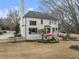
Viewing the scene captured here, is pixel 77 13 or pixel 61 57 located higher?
pixel 77 13

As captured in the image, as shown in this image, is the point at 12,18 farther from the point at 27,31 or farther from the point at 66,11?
the point at 66,11

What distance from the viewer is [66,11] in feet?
35.3

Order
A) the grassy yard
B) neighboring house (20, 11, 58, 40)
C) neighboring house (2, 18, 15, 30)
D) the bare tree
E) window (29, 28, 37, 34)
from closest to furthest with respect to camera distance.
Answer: the bare tree, the grassy yard, neighboring house (20, 11, 58, 40), window (29, 28, 37, 34), neighboring house (2, 18, 15, 30)

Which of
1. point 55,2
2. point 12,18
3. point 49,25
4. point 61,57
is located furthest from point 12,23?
point 55,2

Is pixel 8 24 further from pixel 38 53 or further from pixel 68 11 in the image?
pixel 68 11

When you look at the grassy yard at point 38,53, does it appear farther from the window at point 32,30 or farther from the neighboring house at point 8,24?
the neighboring house at point 8,24

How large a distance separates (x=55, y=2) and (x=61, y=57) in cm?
749

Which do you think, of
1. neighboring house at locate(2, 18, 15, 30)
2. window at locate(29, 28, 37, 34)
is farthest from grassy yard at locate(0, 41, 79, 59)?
neighboring house at locate(2, 18, 15, 30)

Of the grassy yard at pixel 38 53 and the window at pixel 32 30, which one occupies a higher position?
the window at pixel 32 30

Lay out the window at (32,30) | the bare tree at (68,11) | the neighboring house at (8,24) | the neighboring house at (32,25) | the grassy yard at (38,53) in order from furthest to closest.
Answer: the neighboring house at (8,24) < the window at (32,30) < the neighboring house at (32,25) < the grassy yard at (38,53) < the bare tree at (68,11)

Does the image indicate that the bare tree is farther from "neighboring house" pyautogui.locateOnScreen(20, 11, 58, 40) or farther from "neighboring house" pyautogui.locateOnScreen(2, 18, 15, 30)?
"neighboring house" pyautogui.locateOnScreen(2, 18, 15, 30)

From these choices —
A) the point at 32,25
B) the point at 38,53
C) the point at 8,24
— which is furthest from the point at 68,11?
the point at 8,24

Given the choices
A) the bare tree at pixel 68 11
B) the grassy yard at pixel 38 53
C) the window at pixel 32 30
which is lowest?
the grassy yard at pixel 38 53

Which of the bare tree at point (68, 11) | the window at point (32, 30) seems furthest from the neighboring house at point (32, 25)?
the bare tree at point (68, 11)
